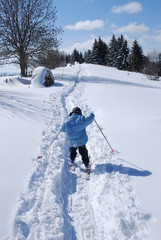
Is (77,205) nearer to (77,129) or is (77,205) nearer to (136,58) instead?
(77,129)

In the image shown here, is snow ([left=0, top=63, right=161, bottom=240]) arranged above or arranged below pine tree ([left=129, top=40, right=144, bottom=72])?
below

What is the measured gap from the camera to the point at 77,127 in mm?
4594

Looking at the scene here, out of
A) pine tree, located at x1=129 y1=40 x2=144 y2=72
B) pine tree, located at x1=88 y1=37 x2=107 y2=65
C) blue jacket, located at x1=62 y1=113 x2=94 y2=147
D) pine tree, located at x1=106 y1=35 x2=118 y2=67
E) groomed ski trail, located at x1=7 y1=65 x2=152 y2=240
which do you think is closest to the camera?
groomed ski trail, located at x1=7 y1=65 x2=152 y2=240

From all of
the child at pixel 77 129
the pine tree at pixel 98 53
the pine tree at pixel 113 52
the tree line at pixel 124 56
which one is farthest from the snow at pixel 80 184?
the pine tree at pixel 98 53

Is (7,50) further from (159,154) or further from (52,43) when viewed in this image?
(159,154)

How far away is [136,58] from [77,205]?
5088cm

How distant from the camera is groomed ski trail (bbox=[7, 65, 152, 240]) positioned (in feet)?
9.44

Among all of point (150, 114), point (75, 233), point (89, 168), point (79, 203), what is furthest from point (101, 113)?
point (75, 233)

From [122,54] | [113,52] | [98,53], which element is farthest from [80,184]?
[98,53]

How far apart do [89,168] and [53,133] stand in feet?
6.84

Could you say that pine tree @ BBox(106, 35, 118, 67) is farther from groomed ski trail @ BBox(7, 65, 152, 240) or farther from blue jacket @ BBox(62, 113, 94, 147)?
groomed ski trail @ BBox(7, 65, 152, 240)

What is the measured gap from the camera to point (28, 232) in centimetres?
282

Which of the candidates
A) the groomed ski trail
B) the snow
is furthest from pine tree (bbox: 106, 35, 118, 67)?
the groomed ski trail

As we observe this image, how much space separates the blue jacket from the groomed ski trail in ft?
2.20
